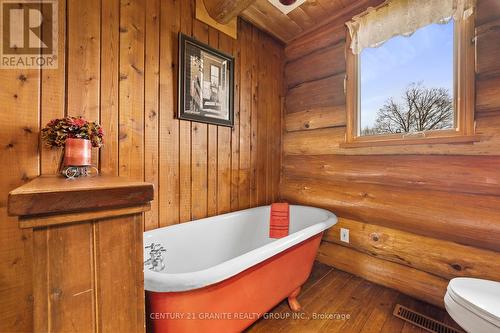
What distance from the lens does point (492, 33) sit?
122cm

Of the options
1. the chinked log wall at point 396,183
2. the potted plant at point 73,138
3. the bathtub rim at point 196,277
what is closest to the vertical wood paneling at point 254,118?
the chinked log wall at point 396,183

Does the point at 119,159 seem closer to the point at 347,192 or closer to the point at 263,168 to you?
the point at 263,168

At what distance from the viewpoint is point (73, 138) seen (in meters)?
0.93

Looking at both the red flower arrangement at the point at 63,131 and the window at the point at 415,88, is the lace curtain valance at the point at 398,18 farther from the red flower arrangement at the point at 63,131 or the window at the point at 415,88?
the red flower arrangement at the point at 63,131

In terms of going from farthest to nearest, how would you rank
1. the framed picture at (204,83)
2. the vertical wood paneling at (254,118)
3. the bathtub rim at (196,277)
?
the vertical wood paneling at (254,118) → the framed picture at (204,83) → the bathtub rim at (196,277)

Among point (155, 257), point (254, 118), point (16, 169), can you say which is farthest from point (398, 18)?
point (16, 169)

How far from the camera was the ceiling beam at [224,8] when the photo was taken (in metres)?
1.50

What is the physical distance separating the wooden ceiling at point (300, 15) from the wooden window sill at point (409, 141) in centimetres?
107

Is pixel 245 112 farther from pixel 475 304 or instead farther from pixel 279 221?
pixel 475 304

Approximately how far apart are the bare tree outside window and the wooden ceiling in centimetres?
79

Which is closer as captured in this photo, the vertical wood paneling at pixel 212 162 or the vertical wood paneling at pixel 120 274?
the vertical wood paneling at pixel 120 274

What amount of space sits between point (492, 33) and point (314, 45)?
118 cm

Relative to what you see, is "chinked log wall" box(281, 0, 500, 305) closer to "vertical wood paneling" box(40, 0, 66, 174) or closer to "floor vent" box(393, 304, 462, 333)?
"floor vent" box(393, 304, 462, 333)

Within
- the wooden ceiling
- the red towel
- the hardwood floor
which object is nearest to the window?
the wooden ceiling
